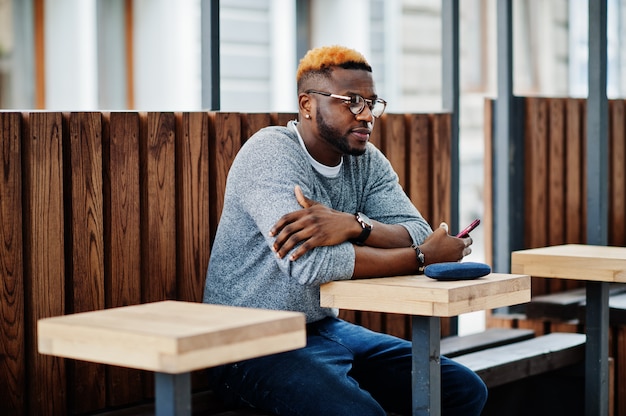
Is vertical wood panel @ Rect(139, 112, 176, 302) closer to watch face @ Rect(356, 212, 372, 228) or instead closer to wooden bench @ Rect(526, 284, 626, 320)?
watch face @ Rect(356, 212, 372, 228)

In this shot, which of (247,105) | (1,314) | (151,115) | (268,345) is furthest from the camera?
(247,105)

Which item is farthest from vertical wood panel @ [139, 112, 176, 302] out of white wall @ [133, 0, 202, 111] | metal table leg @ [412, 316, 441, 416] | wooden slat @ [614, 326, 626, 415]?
white wall @ [133, 0, 202, 111]

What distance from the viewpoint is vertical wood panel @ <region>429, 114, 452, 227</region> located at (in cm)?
473

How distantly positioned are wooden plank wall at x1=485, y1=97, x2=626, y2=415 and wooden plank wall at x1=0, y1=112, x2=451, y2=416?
1799 mm

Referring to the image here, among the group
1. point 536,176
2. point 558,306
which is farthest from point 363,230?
point 536,176

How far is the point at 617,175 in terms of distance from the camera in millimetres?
5875

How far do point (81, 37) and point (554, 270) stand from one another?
6403mm

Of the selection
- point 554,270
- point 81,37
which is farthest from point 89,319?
point 81,37

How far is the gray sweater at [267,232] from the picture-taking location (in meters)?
3.08

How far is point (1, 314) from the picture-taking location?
3.25m

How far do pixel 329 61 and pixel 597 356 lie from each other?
158cm

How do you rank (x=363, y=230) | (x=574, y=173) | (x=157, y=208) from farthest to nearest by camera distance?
1. (x=574, y=173)
2. (x=157, y=208)
3. (x=363, y=230)

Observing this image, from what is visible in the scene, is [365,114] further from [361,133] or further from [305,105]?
[305,105]

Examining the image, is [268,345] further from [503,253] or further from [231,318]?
[503,253]
